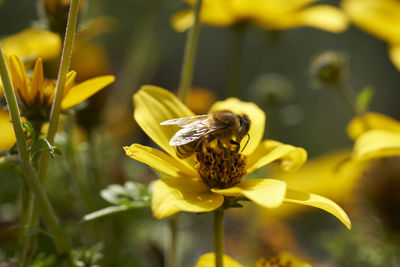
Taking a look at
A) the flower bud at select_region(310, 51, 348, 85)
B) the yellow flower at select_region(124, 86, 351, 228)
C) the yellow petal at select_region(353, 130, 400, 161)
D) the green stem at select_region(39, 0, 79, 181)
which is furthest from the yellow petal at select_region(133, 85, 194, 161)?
the flower bud at select_region(310, 51, 348, 85)

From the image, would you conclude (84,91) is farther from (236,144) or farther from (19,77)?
(236,144)

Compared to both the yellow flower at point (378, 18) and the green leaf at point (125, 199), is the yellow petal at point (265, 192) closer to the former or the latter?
the green leaf at point (125, 199)

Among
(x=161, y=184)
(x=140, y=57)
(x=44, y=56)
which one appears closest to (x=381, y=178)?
(x=161, y=184)

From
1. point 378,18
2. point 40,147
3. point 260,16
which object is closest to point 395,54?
point 378,18

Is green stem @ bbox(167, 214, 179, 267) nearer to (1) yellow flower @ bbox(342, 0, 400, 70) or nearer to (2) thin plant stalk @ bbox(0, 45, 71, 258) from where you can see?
(2) thin plant stalk @ bbox(0, 45, 71, 258)

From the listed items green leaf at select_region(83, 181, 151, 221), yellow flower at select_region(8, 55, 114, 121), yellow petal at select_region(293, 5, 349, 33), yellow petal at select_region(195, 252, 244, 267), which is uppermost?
yellow petal at select_region(293, 5, 349, 33)

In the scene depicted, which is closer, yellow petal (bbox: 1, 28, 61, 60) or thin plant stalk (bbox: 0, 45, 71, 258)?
thin plant stalk (bbox: 0, 45, 71, 258)
